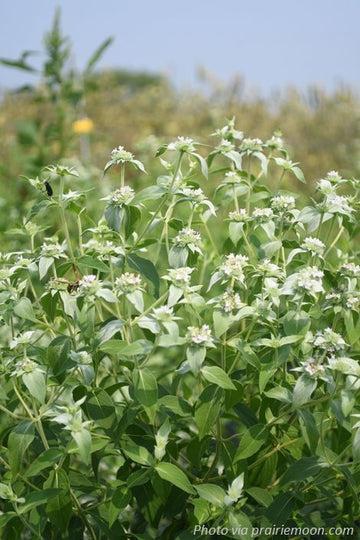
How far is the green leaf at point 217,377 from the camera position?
1536mm

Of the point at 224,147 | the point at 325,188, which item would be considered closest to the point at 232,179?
the point at 224,147

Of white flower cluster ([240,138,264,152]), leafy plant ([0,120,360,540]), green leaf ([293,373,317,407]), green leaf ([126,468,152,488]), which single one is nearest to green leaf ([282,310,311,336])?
leafy plant ([0,120,360,540])

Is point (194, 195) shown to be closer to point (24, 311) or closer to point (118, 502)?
point (24, 311)

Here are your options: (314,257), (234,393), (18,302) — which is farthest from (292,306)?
(18,302)

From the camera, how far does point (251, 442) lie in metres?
1.65

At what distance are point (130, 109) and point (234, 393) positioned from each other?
11886 millimetres

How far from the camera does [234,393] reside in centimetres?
171

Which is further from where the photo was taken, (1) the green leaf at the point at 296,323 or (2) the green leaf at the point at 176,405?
(2) the green leaf at the point at 176,405

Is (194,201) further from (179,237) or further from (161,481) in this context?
(161,481)

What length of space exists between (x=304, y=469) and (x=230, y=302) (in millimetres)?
396

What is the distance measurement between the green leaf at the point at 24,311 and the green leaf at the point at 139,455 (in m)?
0.36

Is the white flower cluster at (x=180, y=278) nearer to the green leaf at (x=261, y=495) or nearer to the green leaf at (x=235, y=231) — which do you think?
the green leaf at (x=235, y=231)

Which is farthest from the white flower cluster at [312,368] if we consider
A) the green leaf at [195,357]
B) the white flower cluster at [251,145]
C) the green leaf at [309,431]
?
the white flower cluster at [251,145]

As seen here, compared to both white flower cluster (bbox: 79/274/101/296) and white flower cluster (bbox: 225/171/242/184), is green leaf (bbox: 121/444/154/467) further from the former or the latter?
white flower cluster (bbox: 225/171/242/184)
